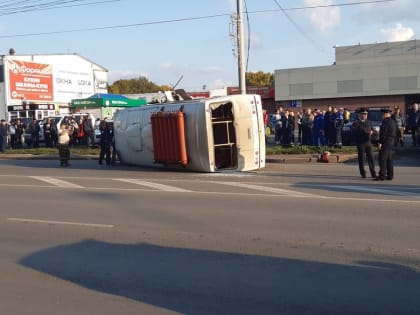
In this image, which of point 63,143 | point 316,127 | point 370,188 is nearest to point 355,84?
point 316,127

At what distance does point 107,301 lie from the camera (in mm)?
5848

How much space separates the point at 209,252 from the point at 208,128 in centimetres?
991

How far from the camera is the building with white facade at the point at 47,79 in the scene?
185 feet

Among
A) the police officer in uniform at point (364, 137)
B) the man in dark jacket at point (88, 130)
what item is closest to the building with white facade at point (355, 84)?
the man in dark jacket at point (88, 130)

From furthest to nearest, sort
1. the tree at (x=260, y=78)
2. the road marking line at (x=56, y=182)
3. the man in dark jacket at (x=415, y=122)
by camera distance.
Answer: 1. the tree at (x=260, y=78)
2. the man in dark jacket at (x=415, y=122)
3. the road marking line at (x=56, y=182)

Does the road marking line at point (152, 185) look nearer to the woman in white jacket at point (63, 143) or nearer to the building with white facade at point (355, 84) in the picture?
the woman in white jacket at point (63, 143)

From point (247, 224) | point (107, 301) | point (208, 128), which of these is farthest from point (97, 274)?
point (208, 128)

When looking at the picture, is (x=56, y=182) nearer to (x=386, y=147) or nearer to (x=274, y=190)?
(x=274, y=190)

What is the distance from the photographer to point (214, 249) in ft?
25.6

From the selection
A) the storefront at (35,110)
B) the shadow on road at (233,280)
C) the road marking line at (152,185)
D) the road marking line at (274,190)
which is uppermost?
the storefront at (35,110)

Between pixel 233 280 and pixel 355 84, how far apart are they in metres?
59.2

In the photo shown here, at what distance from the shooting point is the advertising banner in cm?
5678

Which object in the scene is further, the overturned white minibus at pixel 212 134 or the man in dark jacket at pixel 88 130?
the man in dark jacket at pixel 88 130

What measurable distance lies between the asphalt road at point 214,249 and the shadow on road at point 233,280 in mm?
12
